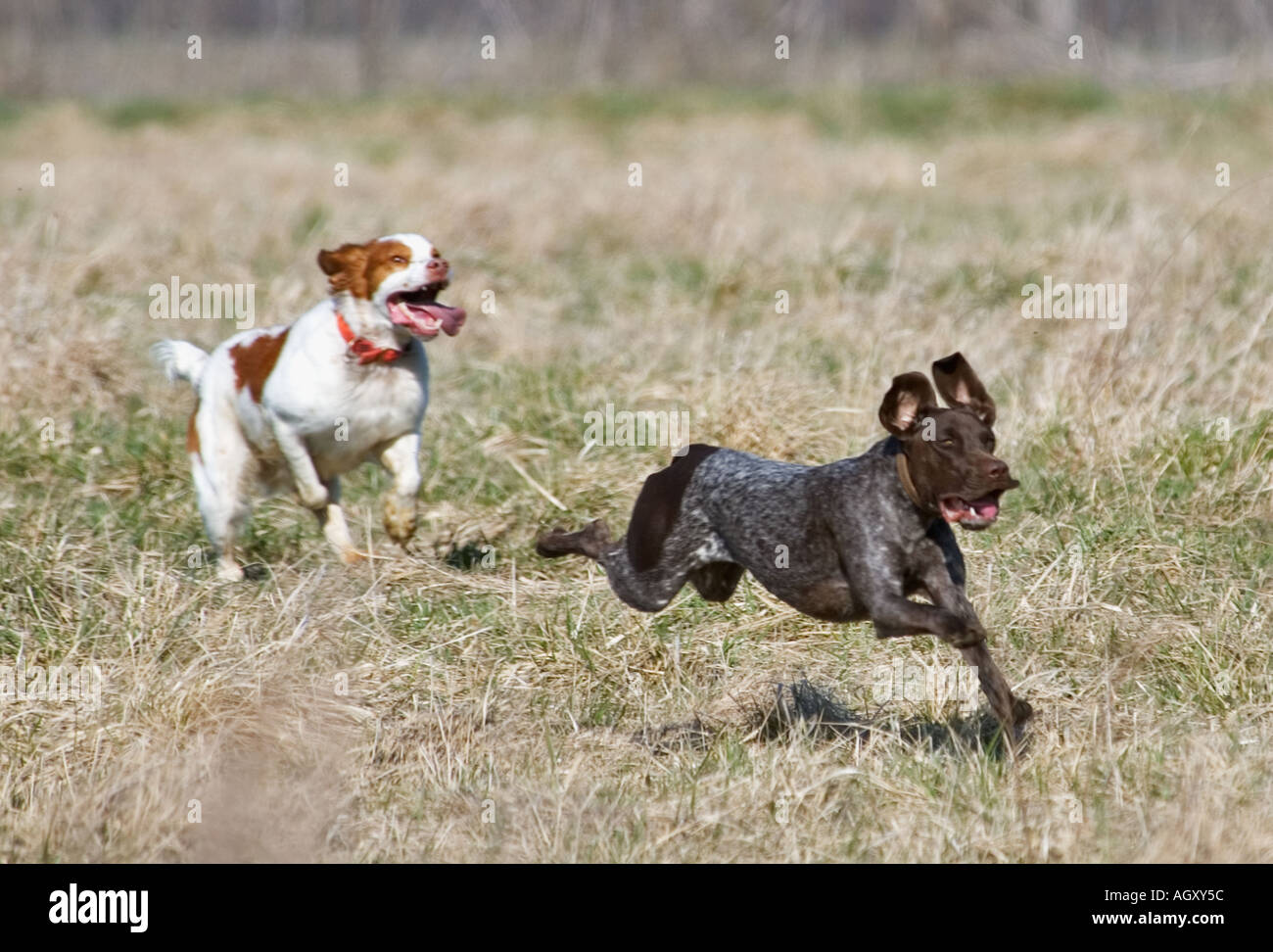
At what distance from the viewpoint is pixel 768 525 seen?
416 centimetres

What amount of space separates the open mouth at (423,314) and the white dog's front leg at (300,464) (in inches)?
22.0

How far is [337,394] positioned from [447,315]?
478 mm

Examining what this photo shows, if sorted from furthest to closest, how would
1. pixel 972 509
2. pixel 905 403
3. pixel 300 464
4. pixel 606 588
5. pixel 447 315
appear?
pixel 300 464 < pixel 447 315 < pixel 606 588 < pixel 905 403 < pixel 972 509

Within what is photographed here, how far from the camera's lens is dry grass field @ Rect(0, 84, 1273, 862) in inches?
163

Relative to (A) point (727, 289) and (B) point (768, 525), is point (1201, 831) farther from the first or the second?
(A) point (727, 289)

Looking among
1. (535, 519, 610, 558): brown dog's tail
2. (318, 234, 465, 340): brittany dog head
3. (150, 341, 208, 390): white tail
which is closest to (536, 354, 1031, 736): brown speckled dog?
(535, 519, 610, 558): brown dog's tail

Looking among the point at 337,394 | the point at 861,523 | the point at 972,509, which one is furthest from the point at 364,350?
the point at 972,509

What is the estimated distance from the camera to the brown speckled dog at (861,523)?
3.85 meters

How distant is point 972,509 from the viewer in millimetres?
3814

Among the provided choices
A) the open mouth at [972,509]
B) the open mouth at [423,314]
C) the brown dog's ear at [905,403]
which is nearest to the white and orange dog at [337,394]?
the open mouth at [423,314]

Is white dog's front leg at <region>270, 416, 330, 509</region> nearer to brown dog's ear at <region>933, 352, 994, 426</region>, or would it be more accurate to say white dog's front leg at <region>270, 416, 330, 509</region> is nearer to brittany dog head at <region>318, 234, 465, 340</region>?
brittany dog head at <region>318, 234, 465, 340</region>

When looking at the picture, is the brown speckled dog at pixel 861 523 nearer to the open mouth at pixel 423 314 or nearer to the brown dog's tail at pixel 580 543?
the brown dog's tail at pixel 580 543

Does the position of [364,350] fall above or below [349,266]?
below

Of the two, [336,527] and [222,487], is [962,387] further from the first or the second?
[222,487]
